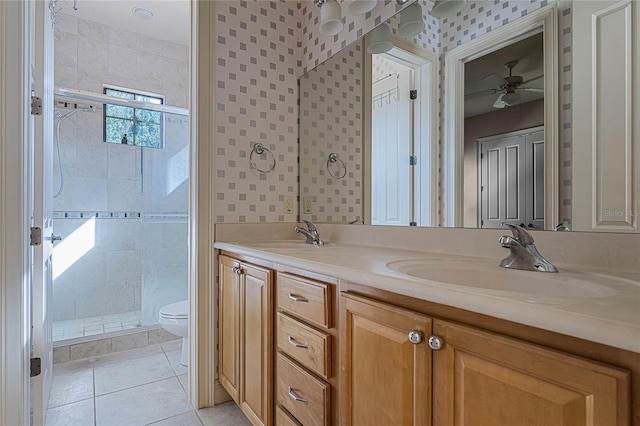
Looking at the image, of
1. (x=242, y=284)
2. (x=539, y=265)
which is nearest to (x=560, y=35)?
(x=539, y=265)

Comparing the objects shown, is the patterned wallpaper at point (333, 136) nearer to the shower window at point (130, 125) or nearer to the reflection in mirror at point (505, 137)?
the reflection in mirror at point (505, 137)

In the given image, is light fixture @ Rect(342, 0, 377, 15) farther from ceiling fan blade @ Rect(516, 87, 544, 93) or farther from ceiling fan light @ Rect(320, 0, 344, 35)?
ceiling fan blade @ Rect(516, 87, 544, 93)

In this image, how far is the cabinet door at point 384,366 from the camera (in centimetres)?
→ 71

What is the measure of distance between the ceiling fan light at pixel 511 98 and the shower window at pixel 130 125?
2905 mm

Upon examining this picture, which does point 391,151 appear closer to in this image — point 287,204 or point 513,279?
point 287,204

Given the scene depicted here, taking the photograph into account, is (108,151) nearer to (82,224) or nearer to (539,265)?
(82,224)

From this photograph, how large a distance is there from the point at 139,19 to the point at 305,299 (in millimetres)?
3074

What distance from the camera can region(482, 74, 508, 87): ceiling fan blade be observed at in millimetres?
1151

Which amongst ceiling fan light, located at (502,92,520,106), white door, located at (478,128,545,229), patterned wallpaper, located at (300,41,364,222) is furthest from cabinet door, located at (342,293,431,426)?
patterned wallpaper, located at (300,41,364,222)

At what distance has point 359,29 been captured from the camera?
5.66 feet

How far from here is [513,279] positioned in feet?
2.90

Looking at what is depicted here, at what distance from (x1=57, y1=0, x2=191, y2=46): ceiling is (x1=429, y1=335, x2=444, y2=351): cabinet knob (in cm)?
302

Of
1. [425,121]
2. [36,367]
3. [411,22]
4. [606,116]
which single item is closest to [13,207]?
[36,367]

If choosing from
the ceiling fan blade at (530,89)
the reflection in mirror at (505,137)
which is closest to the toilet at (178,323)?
the reflection in mirror at (505,137)
